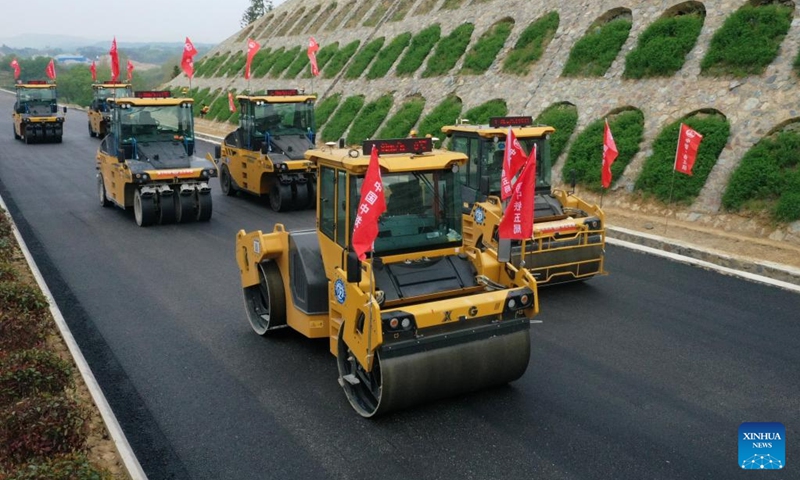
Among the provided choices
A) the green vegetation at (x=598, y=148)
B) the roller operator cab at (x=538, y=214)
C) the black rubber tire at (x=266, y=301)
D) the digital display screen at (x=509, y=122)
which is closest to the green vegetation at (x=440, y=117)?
the green vegetation at (x=598, y=148)

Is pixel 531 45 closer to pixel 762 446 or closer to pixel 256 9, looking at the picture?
pixel 762 446

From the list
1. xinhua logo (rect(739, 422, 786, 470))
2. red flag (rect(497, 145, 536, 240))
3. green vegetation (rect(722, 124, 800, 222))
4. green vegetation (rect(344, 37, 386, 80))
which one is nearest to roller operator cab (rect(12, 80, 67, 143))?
green vegetation (rect(344, 37, 386, 80))

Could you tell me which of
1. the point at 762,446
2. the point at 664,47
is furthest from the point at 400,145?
the point at 664,47

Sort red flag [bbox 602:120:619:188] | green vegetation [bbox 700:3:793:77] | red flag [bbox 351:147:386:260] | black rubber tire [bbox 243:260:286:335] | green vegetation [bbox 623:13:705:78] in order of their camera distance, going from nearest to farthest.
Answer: red flag [bbox 351:147:386:260] → black rubber tire [bbox 243:260:286:335] → red flag [bbox 602:120:619:188] → green vegetation [bbox 700:3:793:77] → green vegetation [bbox 623:13:705:78]

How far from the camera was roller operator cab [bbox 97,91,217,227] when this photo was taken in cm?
1608

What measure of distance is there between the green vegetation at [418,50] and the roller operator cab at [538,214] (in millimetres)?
18677

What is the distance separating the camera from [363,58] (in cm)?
3531

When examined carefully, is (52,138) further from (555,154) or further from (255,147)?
(555,154)

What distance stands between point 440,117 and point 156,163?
11806mm

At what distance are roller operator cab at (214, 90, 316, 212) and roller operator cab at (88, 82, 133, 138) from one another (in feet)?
59.9

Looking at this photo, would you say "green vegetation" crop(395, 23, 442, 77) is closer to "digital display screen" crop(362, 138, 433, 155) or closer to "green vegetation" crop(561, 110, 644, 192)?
"green vegetation" crop(561, 110, 644, 192)

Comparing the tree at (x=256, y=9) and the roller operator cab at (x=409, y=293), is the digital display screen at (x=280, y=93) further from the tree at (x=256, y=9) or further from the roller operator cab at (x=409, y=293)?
the tree at (x=256, y=9)

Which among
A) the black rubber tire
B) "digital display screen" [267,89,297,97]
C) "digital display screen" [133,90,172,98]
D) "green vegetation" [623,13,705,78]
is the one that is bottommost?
the black rubber tire

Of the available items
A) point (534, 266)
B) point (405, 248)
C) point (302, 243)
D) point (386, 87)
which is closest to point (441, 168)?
point (405, 248)
